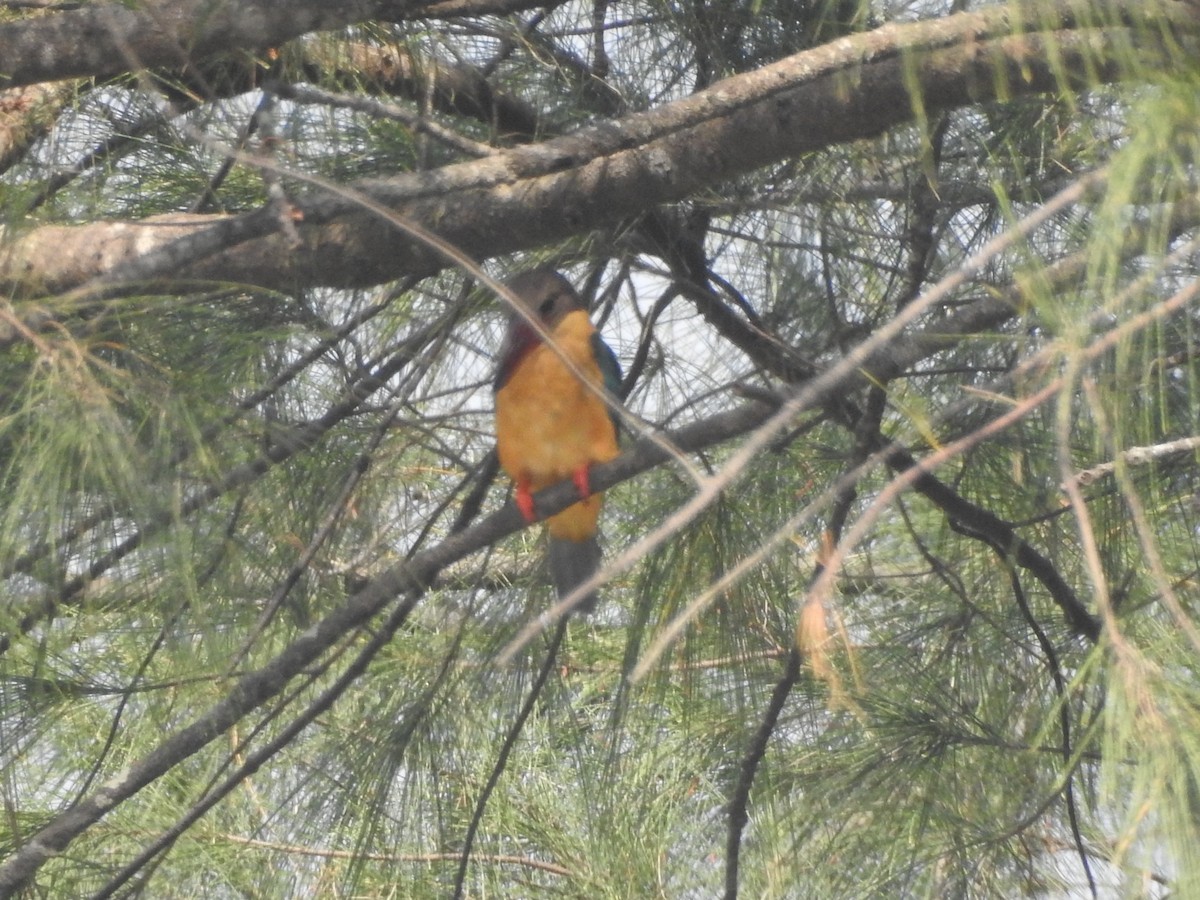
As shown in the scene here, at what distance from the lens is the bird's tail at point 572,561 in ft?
7.52

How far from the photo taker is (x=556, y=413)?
2371 millimetres

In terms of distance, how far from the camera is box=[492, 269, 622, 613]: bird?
2357mm

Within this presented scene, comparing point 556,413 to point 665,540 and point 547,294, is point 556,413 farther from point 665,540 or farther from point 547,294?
point 665,540

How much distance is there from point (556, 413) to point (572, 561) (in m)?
0.25

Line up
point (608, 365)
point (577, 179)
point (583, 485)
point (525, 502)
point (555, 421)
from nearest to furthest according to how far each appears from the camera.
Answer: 1. point (577, 179)
2. point (583, 485)
3. point (525, 502)
4. point (555, 421)
5. point (608, 365)

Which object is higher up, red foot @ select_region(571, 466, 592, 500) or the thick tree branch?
the thick tree branch

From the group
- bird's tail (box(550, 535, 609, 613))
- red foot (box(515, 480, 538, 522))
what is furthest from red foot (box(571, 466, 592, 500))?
bird's tail (box(550, 535, 609, 613))

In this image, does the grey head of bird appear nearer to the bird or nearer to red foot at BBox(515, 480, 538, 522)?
the bird

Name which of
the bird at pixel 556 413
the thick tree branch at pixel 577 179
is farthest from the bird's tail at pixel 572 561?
the thick tree branch at pixel 577 179

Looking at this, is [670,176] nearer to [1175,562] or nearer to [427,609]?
[1175,562]

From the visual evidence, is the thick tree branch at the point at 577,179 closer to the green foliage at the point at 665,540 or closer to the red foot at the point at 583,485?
the green foliage at the point at 665,540

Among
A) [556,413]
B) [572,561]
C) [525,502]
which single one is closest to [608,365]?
[556,413]

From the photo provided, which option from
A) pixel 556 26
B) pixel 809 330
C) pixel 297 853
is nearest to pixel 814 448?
pixel 809 330

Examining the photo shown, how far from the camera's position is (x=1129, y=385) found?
118 cm
